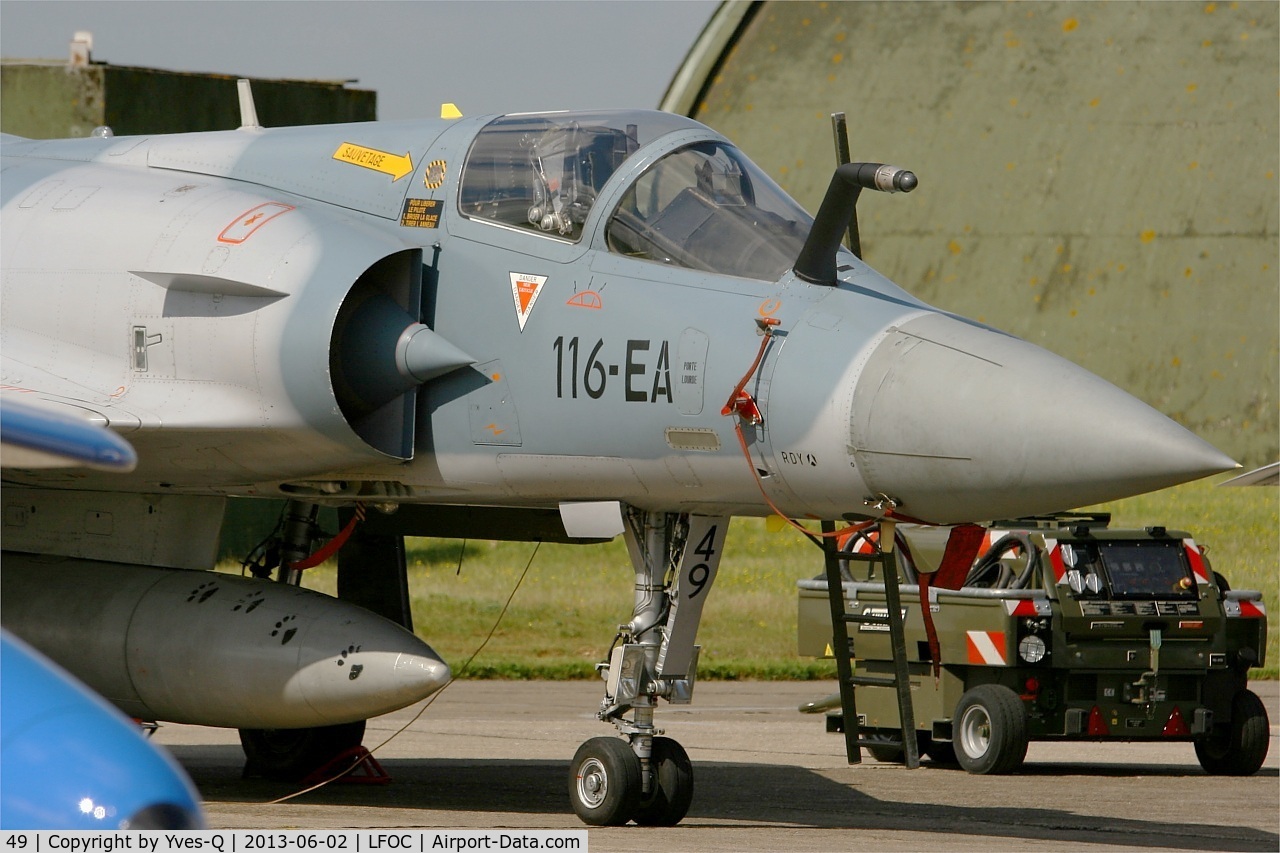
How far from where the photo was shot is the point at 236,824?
9.88 meters

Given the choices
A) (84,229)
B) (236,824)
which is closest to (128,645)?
(236,824)

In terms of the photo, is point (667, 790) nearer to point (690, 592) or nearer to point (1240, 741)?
point (690, 592)

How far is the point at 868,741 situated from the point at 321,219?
4.17 metres

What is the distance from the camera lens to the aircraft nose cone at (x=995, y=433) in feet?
26.7

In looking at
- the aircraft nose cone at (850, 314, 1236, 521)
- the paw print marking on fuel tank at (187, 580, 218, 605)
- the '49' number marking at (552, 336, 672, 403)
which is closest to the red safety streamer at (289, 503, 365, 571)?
the paw print marking on fuel tank at (187, 580, 218, 605)

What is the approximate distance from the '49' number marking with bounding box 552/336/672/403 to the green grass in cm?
1104

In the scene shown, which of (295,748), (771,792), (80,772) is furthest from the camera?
(295,748)

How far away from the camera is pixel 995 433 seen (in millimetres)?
8344

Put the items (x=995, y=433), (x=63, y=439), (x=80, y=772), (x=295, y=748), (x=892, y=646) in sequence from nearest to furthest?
1. (x=80, y=772)
2. (x=63, y=439)
3. (x=995, y=433)
4. (x=892, y=646)
5. (x=295, y=748)

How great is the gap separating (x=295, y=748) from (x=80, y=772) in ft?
28.5

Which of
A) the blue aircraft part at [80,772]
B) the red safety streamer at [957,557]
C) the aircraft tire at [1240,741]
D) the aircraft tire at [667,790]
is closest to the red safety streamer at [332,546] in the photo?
the aircraft tire at [667,790]

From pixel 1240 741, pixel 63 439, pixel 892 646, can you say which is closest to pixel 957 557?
pixel 892 646

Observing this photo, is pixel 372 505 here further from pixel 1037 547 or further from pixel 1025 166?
pixel 1025 166

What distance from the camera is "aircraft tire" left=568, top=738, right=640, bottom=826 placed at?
952cm
